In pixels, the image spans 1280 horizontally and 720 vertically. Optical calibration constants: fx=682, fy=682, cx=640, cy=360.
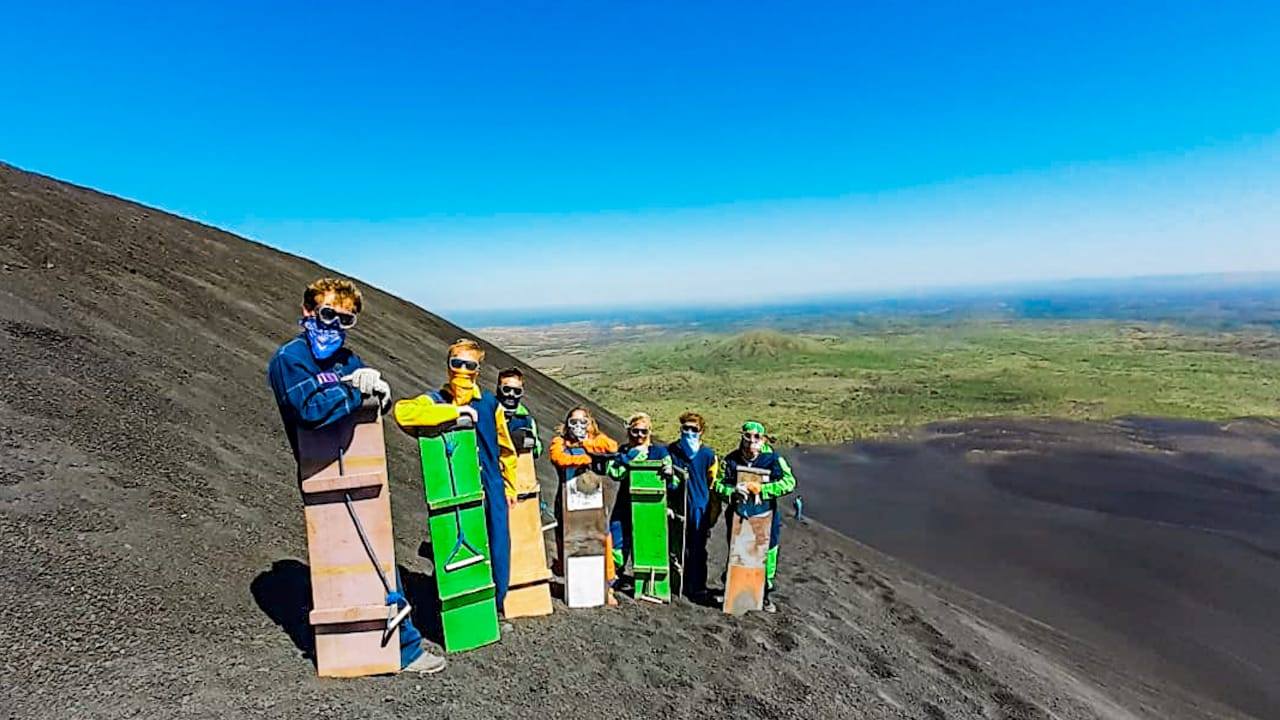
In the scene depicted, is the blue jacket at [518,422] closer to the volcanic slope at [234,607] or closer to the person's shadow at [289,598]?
the volcanic slope at [234,607]

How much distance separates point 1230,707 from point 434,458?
11678mm

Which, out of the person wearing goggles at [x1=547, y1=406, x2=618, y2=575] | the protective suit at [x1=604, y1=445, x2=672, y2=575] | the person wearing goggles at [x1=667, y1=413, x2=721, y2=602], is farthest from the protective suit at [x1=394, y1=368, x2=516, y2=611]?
the person wearing goggles at [x1=667, y1=413, x2=721, y2=602]

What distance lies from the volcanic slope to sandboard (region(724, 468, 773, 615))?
13.3 inches

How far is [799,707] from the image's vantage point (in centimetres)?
595

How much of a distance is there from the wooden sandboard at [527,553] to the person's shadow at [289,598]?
63.4 inches

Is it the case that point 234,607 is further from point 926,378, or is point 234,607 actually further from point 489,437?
point 926,378

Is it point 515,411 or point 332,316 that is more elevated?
point 332,316

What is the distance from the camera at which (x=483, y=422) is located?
532 cm

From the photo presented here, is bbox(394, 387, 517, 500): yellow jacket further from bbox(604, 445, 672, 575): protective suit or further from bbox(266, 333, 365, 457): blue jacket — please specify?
bbox(604, 445, 672, 575): protective suit

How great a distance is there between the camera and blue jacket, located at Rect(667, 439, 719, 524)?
22.7 ft

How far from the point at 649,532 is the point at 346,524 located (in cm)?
325

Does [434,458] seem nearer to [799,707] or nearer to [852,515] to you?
[799,707]

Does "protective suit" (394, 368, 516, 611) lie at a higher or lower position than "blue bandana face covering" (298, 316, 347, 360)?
lower

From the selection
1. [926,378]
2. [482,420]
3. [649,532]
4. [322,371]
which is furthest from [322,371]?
[926,378]
